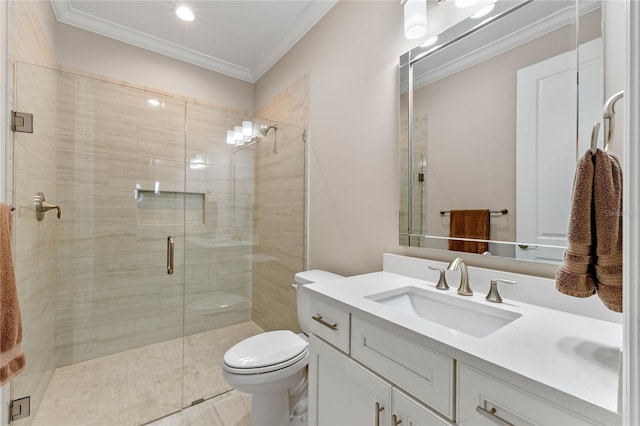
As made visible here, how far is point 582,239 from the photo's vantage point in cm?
59

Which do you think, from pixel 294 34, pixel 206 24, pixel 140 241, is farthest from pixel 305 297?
pixel 206 24

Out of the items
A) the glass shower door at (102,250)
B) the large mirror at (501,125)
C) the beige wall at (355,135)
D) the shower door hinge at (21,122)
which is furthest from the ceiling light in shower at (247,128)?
the large mirror at (501,125)

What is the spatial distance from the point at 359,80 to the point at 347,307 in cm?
137

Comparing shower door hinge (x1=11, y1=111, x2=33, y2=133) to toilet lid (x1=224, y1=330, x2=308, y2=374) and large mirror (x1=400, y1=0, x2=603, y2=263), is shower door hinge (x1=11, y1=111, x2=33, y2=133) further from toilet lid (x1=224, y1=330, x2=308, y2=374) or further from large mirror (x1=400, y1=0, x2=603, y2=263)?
large mirror (x1=400, y1=0, x2=603, y2=263)

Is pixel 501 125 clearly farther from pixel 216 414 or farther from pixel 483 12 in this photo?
pixel 216 414

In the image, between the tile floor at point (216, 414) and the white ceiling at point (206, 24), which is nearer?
the tile floor at point (216, 414)

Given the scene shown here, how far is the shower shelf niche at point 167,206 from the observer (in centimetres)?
212

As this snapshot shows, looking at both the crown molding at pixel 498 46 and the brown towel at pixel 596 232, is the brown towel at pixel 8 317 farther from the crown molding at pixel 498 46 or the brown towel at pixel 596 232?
the crown molding at pixel 498 46

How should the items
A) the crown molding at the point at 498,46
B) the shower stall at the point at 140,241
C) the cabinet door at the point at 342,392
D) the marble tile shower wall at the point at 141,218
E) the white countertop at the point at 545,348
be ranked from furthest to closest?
the marble tile shower wall at the point at 141,218 → the shower stall at the point at 140,241 → the crown molding at the point at 498,46 → the cabinet door at the point at 342,392 → the white countertop at the point at 545,348

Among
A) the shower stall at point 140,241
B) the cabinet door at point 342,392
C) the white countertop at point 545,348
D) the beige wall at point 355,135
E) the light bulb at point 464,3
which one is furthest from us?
the shower stall at point 140,241

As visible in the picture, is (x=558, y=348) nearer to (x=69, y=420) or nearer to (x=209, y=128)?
(x=69, y=420)

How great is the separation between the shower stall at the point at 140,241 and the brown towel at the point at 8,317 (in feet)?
1.69

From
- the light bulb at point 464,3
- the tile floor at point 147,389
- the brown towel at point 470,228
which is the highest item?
the light bulb at point 464,3

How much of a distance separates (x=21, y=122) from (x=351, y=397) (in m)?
1.92
